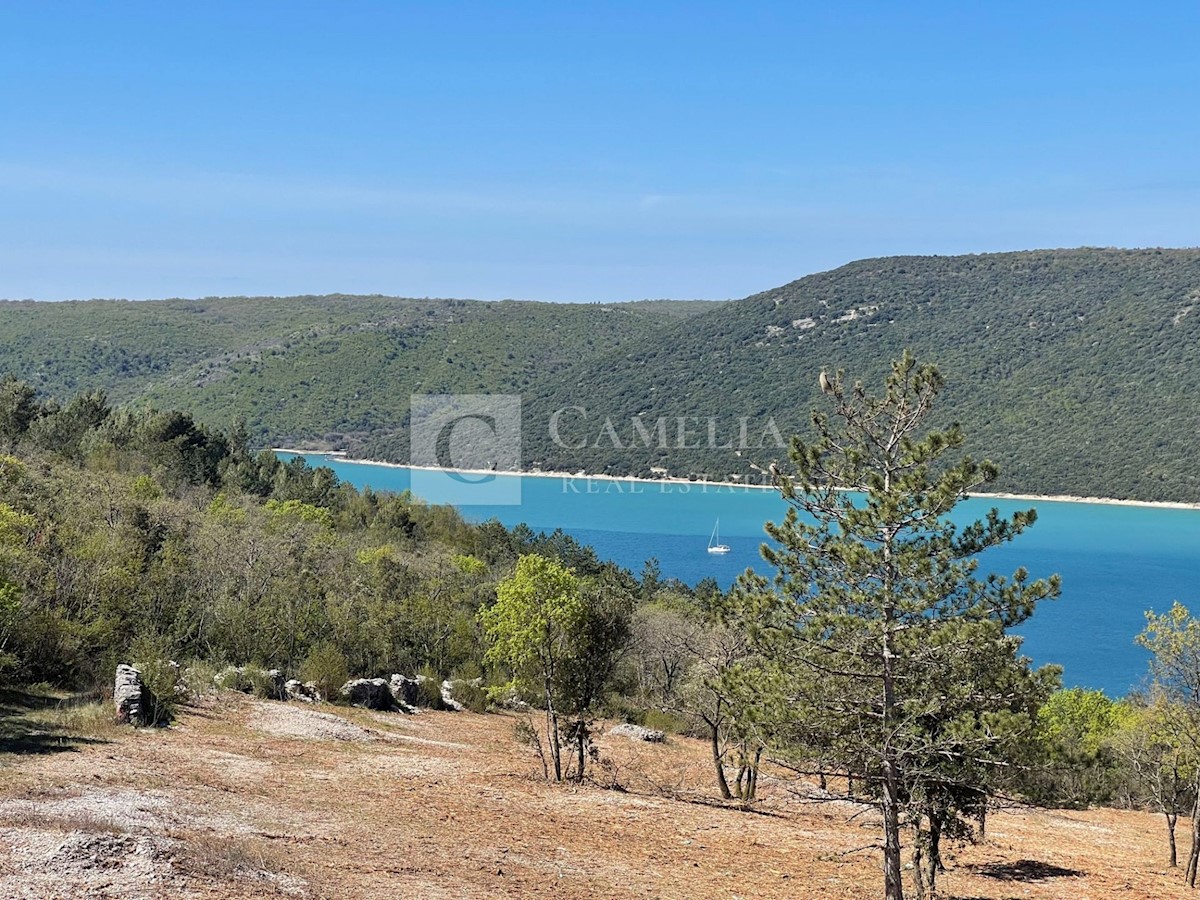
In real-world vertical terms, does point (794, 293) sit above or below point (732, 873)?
above

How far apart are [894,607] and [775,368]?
161834 millimetres

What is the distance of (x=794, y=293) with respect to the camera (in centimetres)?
19150

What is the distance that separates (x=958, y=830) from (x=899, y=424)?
5408 millimetres

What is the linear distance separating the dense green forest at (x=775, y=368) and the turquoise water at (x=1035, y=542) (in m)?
5.20

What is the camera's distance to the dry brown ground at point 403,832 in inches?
408

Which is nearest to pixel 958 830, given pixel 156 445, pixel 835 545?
pixel 835 545

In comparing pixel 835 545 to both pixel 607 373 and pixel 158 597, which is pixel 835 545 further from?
pixel 607 373

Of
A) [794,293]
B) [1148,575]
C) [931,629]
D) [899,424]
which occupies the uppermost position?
[794,293]

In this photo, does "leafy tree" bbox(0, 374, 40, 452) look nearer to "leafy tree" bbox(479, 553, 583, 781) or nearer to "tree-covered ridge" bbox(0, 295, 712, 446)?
"leafy tree" bbox(479, 553, 583, 781)

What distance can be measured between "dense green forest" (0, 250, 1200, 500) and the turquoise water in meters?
5.20

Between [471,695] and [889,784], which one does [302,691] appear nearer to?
[471,695]

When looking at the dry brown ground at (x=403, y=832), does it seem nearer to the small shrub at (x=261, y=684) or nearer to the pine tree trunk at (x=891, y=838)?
the pine tree trunk at (x=891, y=838)

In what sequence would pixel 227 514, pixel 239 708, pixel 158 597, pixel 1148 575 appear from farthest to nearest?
pixel 1148 575 < pixel 227 514 < pixel 158 597 < pixel 239 708

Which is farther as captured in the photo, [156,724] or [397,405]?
[397,405]
